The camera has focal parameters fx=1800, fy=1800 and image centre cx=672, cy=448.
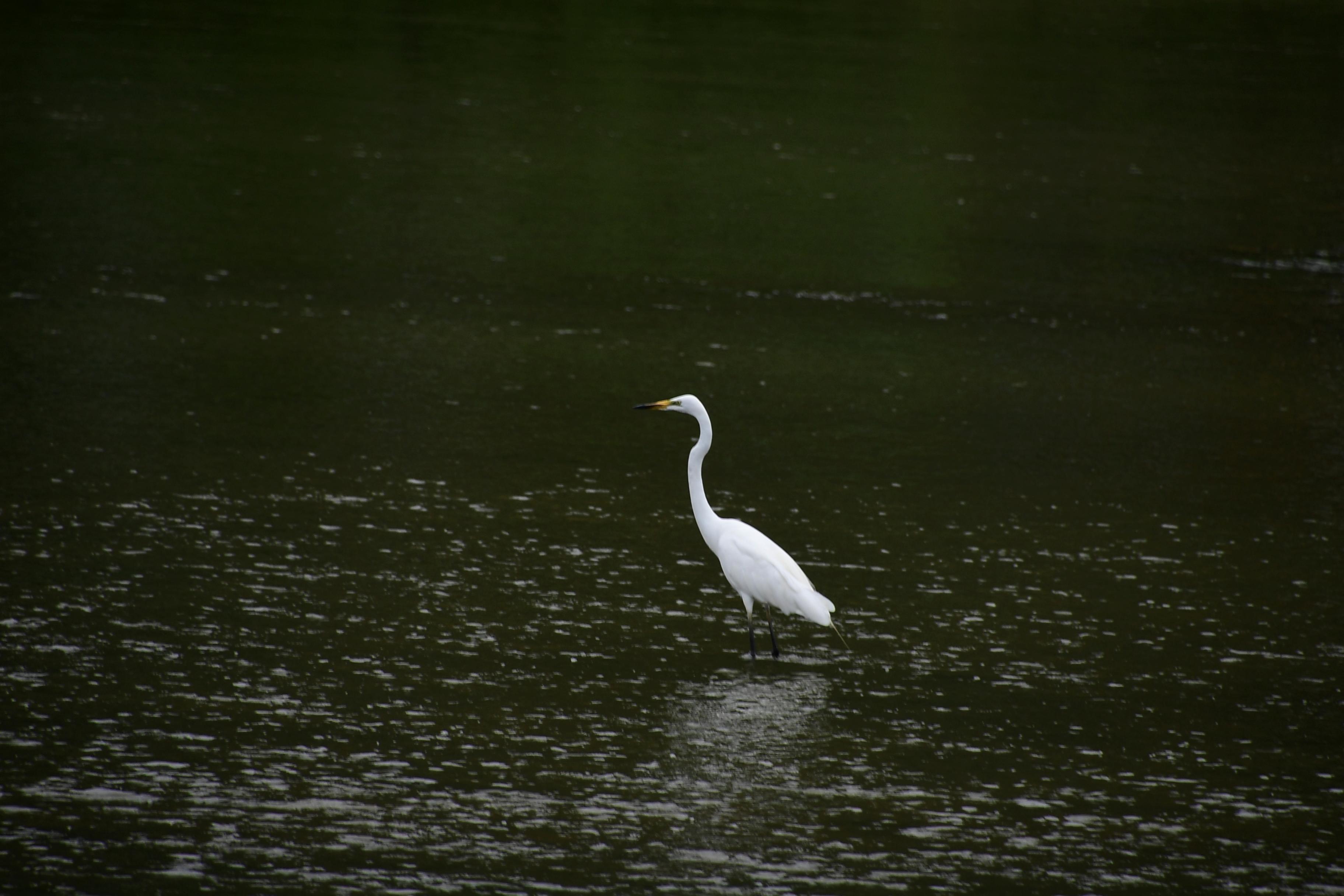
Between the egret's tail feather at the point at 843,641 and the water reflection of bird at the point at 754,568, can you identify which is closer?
the water reflection of bird at the point at 754,568

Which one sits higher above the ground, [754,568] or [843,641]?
[754,568]

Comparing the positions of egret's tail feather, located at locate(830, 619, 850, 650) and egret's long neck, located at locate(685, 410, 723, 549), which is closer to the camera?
egret's tail feather, located at locate(830, 619, 850, 650)

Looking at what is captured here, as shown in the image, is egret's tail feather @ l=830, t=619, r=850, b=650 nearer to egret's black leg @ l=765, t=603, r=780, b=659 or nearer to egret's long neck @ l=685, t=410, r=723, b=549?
egret's black leg @ l=765, t=603, r=780, b=659

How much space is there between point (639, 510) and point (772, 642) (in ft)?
9.05

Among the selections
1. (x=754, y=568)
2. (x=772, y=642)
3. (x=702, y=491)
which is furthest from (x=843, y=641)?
(x=702, y=491)

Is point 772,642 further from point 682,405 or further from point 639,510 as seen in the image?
point 639,510

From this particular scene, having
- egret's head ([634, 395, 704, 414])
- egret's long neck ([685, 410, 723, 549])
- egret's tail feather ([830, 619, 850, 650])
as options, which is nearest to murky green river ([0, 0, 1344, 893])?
egret's tail feather ([830, 619, 850, 650])

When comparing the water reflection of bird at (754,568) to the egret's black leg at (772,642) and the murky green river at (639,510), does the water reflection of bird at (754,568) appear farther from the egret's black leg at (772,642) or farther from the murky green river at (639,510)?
the murky green river at (639,510)

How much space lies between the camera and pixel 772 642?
11.5m

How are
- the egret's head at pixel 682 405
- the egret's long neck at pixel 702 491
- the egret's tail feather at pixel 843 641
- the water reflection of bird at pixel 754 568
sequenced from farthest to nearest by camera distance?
the egret's head at pixel 682 405 → the egret's long neck at pixel 702 491 → the egret's tail feather at pixel 843 641 → the water reflection of bird at pixel 754 568

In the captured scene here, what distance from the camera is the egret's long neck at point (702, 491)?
1167cm

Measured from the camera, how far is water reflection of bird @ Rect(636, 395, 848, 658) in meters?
11.1

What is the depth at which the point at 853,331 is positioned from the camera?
2027 centimetres

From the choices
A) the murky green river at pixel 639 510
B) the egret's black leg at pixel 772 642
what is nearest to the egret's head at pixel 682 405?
the murky green river at pixel 639 510
